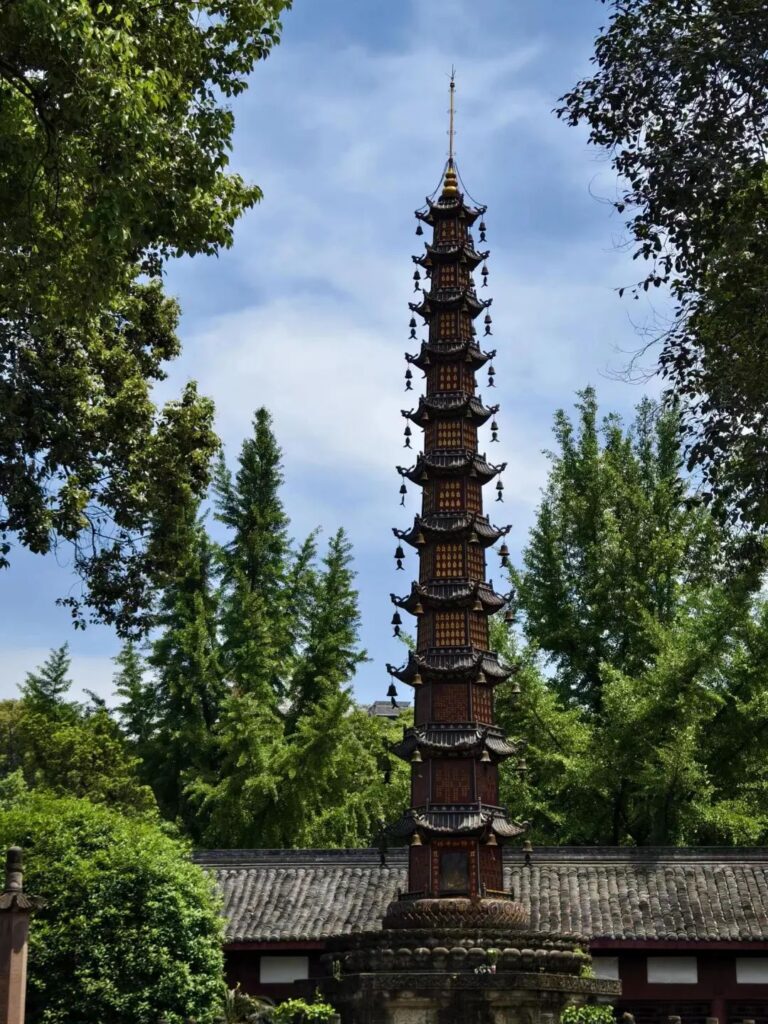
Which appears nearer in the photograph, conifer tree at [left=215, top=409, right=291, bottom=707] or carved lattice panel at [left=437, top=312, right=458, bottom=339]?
carved lattice panel at [left=437, top=312, right=458, bottom=339]

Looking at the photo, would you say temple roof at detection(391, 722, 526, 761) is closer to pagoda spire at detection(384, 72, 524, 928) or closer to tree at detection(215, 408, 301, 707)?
pagoda spire at detection(384, 72, 524, 928)

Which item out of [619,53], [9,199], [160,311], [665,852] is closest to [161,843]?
[160,311]

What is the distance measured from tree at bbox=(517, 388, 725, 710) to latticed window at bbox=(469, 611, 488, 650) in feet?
31.7

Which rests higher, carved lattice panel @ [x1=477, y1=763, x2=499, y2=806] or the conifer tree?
the conifer tree

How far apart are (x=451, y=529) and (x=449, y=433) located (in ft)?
7.01

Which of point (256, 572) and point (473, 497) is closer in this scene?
point (473, 497)

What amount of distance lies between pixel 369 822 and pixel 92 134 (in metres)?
24.1

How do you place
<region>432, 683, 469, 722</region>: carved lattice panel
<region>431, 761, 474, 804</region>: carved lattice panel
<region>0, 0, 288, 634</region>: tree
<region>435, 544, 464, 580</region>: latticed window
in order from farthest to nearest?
<region>435, 544, 464, 580</region>: latticed window, <region>432, 683, 469, 722</region>: carved lattice panel, <region>431, 761, 474, 804</region>: carved lattice panel, <region>0, 0, 288, 634</region>: tree

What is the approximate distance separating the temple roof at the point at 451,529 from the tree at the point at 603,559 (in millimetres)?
9600

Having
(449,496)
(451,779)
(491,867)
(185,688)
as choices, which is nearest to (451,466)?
(449,496)

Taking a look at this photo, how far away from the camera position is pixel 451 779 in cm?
2342

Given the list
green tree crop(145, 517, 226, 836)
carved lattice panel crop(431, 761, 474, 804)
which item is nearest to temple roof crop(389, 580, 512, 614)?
carved lattice panel crop(431, 761, 474, 804)

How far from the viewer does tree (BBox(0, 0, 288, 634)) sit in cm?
1149

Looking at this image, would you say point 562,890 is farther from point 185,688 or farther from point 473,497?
point 185,688
